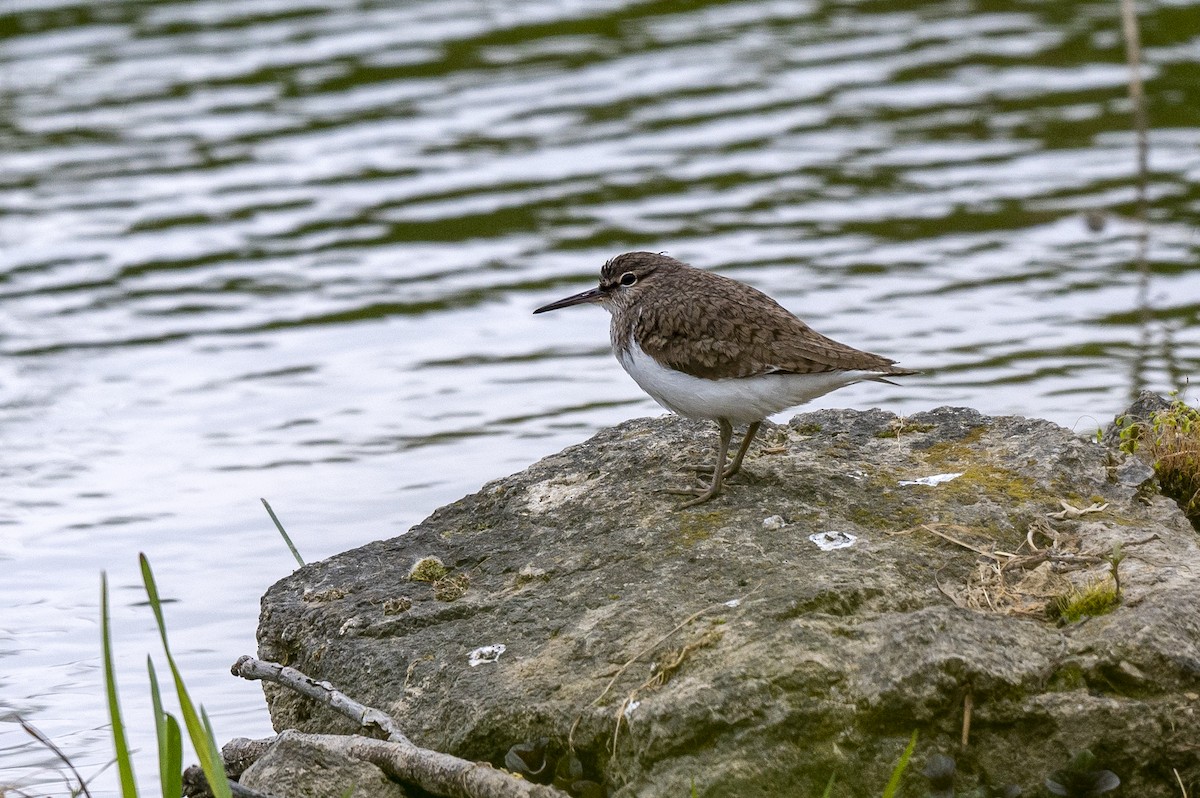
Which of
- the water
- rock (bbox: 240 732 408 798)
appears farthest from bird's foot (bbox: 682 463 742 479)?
the water

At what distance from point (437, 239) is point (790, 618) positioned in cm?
860

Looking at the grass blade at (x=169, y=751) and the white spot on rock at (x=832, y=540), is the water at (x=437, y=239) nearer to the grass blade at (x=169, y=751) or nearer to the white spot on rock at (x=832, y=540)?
the grass blade at (x=169, y=751)

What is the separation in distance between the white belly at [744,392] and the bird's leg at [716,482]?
0.06m

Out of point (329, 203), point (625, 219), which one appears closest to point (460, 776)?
point (625, 219)

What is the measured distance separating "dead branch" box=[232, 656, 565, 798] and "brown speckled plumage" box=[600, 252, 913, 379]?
187 centimetres

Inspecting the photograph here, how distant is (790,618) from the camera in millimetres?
5156

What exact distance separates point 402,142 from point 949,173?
16.7 ft

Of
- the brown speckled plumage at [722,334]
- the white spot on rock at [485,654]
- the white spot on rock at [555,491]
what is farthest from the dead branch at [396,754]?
the brown speckled plumage at [722,334]

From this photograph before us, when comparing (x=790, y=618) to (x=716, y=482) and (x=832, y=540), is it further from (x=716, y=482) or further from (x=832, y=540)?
(x=716, y=482)

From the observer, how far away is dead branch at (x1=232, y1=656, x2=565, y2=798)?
4691mm

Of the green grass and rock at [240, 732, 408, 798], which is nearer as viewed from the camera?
the green grass

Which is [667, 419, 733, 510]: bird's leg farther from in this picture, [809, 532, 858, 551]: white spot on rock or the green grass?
the green grass

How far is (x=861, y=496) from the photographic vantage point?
19.8 feet

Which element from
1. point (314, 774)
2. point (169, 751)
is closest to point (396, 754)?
point (314, 774)
